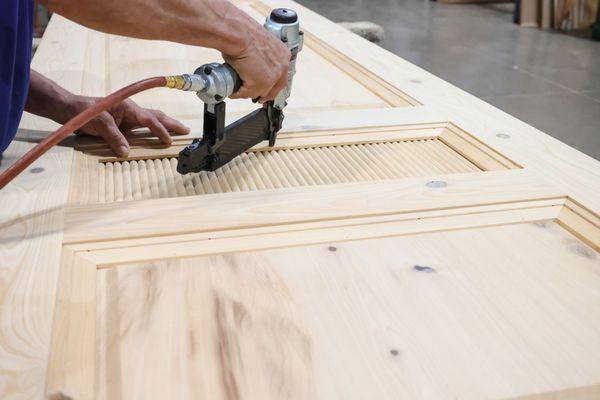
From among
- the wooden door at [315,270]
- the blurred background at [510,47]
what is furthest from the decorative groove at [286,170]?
the blurred background at [510,47]

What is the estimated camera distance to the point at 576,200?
1.09 meters

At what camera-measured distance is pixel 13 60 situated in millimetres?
1059

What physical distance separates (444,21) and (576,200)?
5136 millimetres

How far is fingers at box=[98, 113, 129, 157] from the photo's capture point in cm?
125

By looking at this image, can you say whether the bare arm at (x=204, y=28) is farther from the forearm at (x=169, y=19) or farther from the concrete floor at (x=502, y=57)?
the concrete floor at (x=502, y=57)

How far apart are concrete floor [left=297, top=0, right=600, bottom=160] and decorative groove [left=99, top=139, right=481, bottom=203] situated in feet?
6.64

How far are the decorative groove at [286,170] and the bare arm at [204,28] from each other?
15 cm

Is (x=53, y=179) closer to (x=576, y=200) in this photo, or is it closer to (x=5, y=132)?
(x=5, y=132)

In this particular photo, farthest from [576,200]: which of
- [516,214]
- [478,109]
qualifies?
[478,109]

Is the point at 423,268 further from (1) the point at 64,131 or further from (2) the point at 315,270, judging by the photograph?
(1) the point at 64,131

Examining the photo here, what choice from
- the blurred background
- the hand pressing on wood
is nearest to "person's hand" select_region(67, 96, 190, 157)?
the hand pressing on wood

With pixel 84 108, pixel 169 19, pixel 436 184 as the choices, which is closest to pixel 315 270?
pixel 436 184

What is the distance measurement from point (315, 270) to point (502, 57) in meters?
4.25

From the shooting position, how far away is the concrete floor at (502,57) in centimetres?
352
